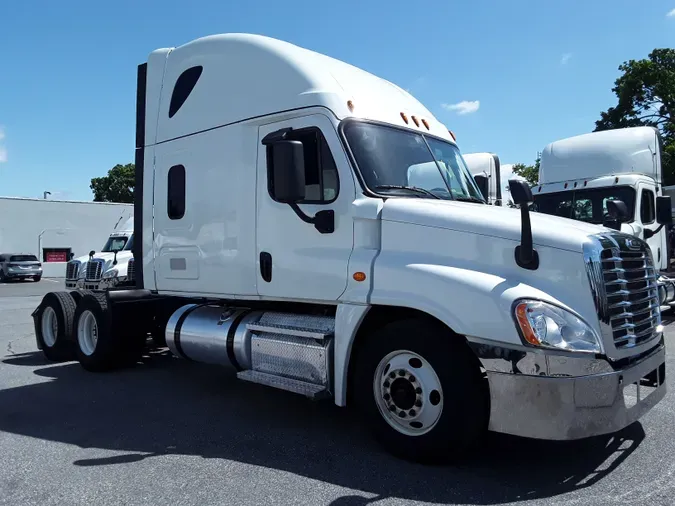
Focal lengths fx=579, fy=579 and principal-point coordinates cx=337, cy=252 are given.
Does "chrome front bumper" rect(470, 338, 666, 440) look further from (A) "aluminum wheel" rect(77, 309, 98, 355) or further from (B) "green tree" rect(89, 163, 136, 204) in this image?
(B) "green tree" rect(89, 163, 136, 204)

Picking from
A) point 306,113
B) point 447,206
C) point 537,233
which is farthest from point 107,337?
point 537,233

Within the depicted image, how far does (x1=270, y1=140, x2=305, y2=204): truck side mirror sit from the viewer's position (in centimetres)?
452

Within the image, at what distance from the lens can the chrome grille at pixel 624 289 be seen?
3.79 m

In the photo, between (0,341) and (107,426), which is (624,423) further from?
(0,341)

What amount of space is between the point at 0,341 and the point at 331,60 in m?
8.37

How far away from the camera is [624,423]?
3.82 m

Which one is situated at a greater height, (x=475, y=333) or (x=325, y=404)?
(x=475, y=333)

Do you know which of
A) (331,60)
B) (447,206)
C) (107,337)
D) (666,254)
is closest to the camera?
(447,206)

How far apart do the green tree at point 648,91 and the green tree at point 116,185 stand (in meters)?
52.2

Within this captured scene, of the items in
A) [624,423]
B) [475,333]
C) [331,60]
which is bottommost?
[624,423]

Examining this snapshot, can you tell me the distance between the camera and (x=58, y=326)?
26.6 feet

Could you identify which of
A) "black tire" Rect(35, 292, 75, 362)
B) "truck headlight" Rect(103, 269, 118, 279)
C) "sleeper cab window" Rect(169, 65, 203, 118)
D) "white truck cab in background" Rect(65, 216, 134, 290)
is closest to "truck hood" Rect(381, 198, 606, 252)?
"sleeper cab window" Rect(169, 65, 203, 118)

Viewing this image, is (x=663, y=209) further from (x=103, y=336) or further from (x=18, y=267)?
(x=18, y=267)

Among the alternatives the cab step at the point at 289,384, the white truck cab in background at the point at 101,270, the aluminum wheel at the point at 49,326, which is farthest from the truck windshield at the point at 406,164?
the white truck cab in background at the point at 101,270
